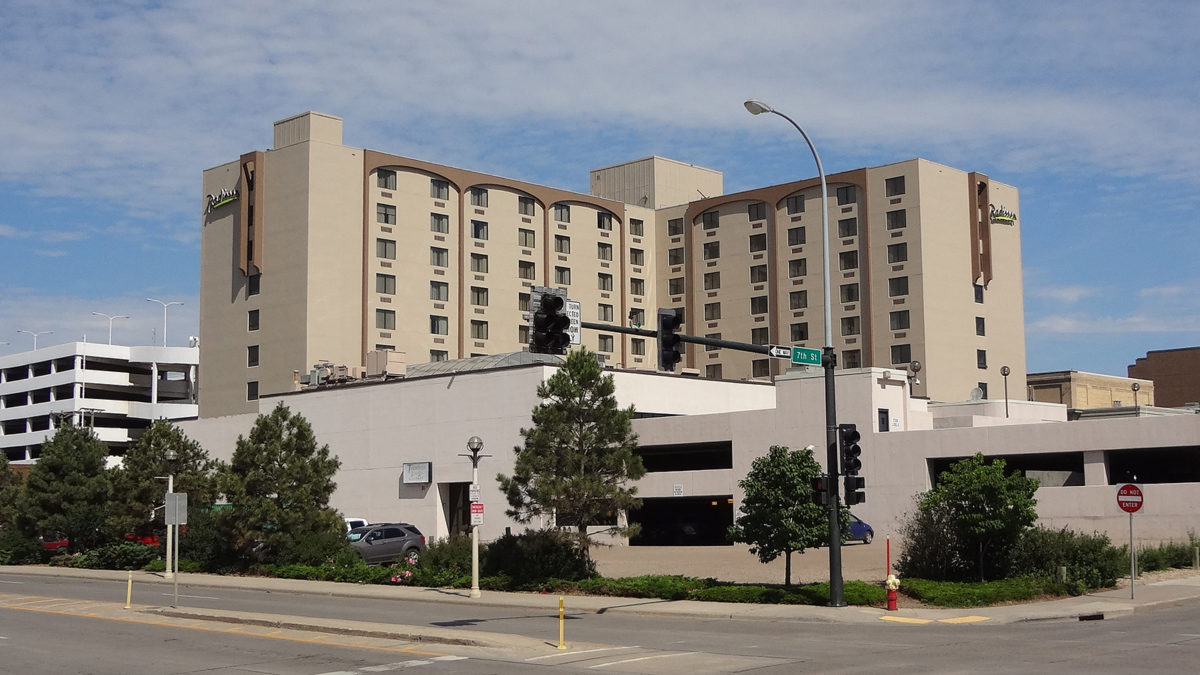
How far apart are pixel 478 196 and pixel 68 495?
44616mm

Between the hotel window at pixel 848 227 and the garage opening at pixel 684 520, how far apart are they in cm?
3480

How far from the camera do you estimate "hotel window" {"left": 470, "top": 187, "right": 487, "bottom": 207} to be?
302 feet

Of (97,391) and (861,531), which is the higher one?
(97,391)

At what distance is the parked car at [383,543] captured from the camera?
46812 mm

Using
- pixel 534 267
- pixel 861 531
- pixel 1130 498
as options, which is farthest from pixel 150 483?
pixel 534 267

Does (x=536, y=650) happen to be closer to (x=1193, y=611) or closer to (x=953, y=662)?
(x=953, y=662)

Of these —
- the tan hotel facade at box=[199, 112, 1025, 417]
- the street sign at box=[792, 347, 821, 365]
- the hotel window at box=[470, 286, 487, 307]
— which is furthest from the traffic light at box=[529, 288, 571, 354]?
the hotel window at box=[470, 286, 487, 307]

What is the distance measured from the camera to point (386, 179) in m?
87.6

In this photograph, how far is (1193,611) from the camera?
27.9 metres

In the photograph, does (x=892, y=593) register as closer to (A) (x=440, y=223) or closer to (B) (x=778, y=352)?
(B) (x=778, y=352)

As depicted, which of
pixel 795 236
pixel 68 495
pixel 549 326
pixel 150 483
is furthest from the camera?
pixel 795 236

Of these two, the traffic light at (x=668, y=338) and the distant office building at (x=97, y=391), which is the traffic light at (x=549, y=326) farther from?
the distant office building at (x=97, y=391)

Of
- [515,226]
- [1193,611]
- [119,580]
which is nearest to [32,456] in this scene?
[515,226]

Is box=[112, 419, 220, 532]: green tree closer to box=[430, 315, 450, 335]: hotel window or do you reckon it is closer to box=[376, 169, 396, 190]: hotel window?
box=[430, 315, 450, 335]: hotel window
